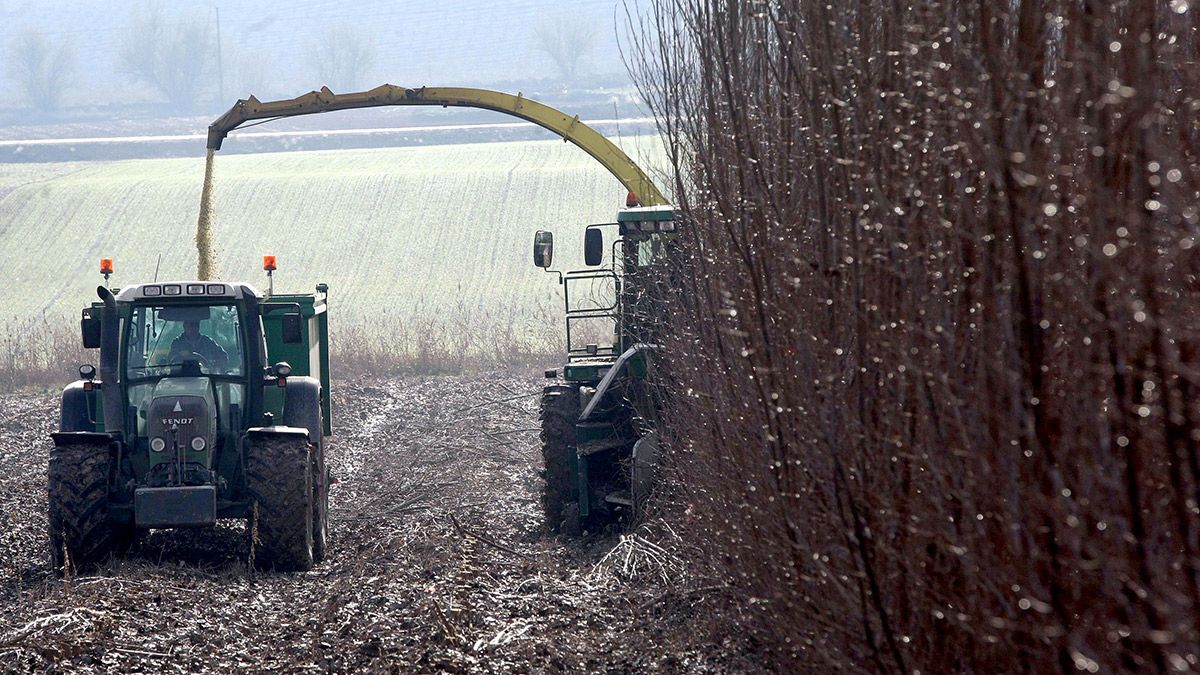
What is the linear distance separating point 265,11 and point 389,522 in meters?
152

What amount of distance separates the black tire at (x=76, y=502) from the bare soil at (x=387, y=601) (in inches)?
8.8

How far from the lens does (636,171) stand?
14.5 metres

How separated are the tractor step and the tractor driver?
2935 millimetres

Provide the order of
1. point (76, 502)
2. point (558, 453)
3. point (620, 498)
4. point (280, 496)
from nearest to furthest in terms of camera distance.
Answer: point (76, 502) < point (280, 496) < point (620, 498) < point (558, 453)

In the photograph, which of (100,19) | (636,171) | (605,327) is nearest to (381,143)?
(605,327)

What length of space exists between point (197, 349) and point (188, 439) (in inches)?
34.2

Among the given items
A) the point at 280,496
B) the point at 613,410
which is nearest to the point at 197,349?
the point at 280,496

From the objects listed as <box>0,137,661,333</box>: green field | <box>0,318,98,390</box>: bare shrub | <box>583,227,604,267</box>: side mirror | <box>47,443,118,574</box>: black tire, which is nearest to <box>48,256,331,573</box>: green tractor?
<box>47,443,118,574</box>: black tire

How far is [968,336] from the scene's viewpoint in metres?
4.09

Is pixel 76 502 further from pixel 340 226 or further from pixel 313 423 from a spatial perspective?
pixel 340 226

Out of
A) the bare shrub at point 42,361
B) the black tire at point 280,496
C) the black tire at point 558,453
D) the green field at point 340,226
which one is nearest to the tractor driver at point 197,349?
the black tire at point 280,496

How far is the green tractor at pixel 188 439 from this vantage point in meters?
9.15

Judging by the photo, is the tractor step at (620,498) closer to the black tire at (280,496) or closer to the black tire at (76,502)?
the black tire at (280,496)

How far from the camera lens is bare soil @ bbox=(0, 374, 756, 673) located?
702 centimetres
